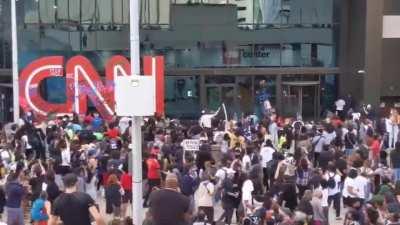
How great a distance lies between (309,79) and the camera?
36.8 metres

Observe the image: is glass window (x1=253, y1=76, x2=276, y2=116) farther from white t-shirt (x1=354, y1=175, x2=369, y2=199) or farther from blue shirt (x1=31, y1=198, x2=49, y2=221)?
blue shirt (x1=31, y1=198, x2=49, y2=221)

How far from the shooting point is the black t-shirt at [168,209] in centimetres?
680

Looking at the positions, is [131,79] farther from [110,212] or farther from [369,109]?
[369,109]

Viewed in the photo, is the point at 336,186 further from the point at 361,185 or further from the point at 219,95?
the point at 219,95

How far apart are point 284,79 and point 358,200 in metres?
23.1

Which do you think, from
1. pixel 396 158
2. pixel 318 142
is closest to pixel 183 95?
pixel 318 142

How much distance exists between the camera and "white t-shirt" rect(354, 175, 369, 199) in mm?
14586

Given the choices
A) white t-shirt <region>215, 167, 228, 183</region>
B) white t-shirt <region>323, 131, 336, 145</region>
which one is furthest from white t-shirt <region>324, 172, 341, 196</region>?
white t-shirt <region>323, 131, 336, 145</region>

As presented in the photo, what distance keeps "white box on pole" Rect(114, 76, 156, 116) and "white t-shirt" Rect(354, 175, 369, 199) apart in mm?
5897

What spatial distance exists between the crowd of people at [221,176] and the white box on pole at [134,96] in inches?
50.5

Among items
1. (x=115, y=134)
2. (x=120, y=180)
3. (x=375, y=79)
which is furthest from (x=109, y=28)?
(x=120, y=180)

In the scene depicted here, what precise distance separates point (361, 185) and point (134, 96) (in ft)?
20.3

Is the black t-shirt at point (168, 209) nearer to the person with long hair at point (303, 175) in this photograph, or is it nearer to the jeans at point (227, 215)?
the jeans at point (227, 215)

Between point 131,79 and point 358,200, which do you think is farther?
point 358,200
